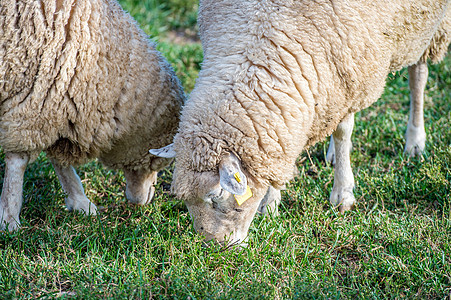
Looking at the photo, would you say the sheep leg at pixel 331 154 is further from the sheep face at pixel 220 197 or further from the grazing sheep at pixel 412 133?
the sheep face at pixel 220 197

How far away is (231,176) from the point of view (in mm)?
2619

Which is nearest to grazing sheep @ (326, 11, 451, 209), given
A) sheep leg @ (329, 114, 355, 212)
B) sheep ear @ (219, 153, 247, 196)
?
sheep leg @ (329, 114, 355, 212)

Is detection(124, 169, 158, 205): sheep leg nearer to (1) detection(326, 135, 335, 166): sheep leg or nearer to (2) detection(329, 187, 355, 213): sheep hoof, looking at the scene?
(2) detection(329, 187, 355, 213): sheep hoof

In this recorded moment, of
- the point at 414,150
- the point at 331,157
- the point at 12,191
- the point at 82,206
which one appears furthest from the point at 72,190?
the point at 414,150

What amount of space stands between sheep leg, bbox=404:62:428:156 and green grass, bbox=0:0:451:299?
0.10 meters

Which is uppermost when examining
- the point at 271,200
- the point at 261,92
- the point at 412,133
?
the point at 261,92

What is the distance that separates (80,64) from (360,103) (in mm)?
1818

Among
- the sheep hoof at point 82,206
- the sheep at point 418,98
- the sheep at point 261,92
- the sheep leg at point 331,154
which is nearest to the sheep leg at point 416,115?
the sheep at point 418,98

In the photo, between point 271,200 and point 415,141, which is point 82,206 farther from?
point 415,141

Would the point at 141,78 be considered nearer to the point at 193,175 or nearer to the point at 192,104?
the point at 192,104

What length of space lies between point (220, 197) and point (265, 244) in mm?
519

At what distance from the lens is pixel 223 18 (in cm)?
306

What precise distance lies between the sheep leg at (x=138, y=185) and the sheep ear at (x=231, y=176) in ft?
3.26

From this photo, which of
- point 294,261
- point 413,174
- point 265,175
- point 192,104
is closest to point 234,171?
point 265,175
